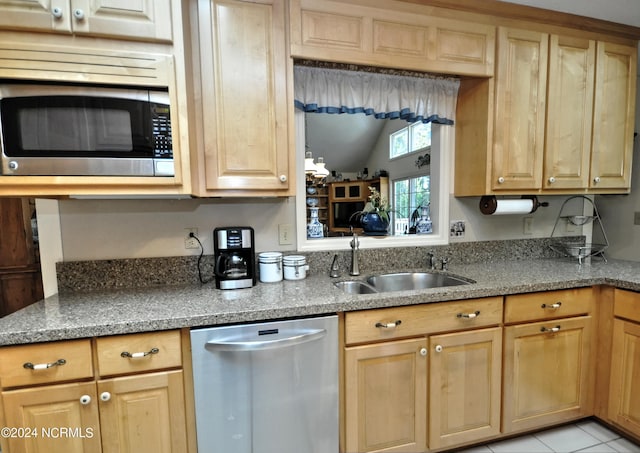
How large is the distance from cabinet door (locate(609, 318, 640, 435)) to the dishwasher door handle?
1.64 meters

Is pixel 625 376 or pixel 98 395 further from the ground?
pixel 98 395

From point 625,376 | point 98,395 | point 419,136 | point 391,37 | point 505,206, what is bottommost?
point 625,376

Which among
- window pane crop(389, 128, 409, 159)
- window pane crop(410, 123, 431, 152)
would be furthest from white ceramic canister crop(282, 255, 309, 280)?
window pane crop(389, 128, 409, 159)

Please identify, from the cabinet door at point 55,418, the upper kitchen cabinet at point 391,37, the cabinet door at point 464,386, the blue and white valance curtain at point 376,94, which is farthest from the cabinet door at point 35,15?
the cabinet door at point 464,386

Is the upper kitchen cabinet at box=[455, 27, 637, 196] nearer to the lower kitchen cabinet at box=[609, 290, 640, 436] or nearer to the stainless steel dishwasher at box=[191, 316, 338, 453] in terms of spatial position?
the lower kitchen cabinet at box=[609, 290, 640, 436]

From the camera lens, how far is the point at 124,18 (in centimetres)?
120

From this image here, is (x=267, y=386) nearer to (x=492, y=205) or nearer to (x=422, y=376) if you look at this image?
(x=422, y=376)

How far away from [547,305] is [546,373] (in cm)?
39

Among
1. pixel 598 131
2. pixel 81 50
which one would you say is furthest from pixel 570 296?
pixel 81 50

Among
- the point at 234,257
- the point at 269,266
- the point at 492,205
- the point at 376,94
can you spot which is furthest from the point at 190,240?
the point at 492,205

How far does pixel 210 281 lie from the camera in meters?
1.69

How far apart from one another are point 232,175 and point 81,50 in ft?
2.39

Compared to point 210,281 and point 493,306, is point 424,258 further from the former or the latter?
point 210,281

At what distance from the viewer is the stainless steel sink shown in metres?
1.71
